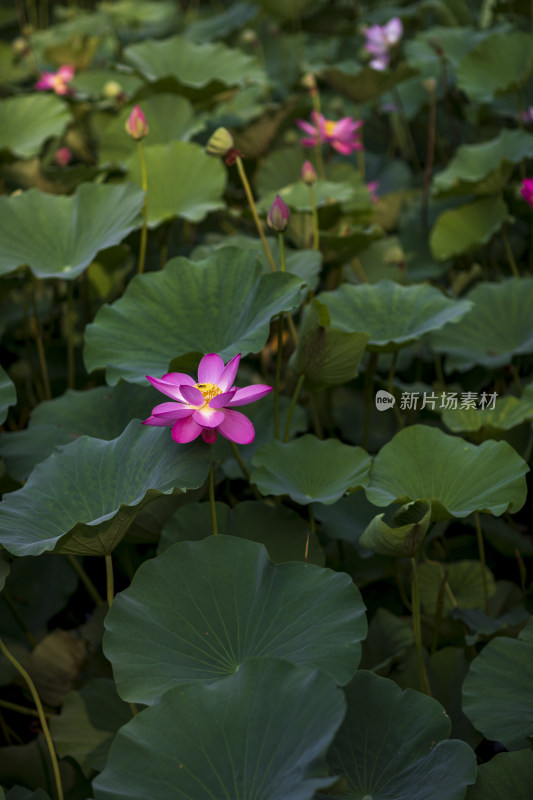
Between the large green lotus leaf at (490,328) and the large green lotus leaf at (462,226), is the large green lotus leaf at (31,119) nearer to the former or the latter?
the large green lotus leaf at (462,226)

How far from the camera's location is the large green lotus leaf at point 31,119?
6.68ft

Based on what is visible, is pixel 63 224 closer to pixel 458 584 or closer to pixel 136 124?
pixel 136 124

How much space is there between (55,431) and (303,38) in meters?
2.61

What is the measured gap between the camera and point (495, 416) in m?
1.31

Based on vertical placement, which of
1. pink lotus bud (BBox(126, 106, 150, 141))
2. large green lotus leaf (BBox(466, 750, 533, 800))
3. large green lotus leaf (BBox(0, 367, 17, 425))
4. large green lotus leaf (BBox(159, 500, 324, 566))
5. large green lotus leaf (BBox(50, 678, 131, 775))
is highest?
pink lotus bud (BBox(126, 106, 150, 141))

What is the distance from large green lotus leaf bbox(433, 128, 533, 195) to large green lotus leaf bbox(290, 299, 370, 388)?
840 millimetres

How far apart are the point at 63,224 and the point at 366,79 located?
981 millimetres

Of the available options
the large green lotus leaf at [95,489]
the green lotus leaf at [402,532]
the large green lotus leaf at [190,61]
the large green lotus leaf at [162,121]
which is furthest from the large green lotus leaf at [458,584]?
the large green lotus leaf at [190,61]

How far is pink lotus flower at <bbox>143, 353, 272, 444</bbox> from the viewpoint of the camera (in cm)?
94

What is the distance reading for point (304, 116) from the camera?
2.32 metres

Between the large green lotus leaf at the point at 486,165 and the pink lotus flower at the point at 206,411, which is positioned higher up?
the pink lotus flower at the point at 206,411

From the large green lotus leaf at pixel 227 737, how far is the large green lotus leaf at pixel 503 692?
32 cm

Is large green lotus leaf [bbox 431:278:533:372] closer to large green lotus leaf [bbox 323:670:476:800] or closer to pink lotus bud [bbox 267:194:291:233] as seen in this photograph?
pink lotus bud [bbox 267:194:291:233]

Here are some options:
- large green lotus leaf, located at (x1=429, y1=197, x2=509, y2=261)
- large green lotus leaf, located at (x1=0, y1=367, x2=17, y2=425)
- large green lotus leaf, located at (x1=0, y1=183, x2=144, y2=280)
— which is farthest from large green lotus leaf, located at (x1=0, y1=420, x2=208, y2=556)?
large green lotus leaf, located at (x1=429, y1=197, x2=509, y2=261)
